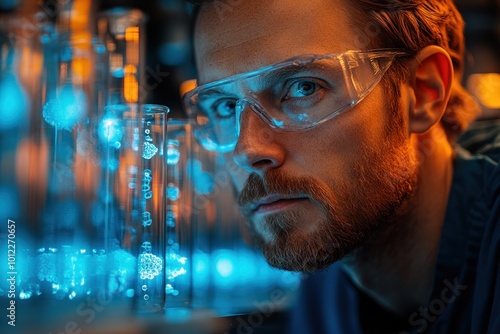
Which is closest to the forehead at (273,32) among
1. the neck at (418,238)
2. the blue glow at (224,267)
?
the neck at (418,238)

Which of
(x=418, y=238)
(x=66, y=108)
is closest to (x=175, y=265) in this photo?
(x=66, y=108)

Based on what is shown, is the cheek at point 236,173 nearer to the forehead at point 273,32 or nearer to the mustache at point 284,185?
the mustache at point 284,185

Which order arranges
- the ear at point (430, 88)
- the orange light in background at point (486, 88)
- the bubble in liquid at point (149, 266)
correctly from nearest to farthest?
1. the bubble in liquid at point (149, 266)
2. the ear at point (430, 88)
3. the orange light in background at point (486, 88)

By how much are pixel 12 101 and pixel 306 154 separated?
0.60m

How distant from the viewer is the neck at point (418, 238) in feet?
4.43

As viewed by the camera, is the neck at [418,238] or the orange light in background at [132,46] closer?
the orange light in background at [132,46]

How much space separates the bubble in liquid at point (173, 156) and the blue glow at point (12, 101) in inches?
11.6

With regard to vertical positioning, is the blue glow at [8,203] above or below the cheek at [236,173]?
below

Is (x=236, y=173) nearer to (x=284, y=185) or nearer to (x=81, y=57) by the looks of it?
(x=284, y=185)

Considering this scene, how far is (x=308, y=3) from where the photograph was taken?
1.12m

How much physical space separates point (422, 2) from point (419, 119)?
0.27 meters

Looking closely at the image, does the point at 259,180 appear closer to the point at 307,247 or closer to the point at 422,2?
the point at 307,247

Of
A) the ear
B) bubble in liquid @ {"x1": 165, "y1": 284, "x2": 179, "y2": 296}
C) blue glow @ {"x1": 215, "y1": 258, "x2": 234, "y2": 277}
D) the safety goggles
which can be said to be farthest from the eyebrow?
blue glow @ {"x1": 215, "y1": 258, "x2": 234, "y2": 277}

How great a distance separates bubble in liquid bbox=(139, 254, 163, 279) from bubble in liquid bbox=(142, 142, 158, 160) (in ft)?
0.62
